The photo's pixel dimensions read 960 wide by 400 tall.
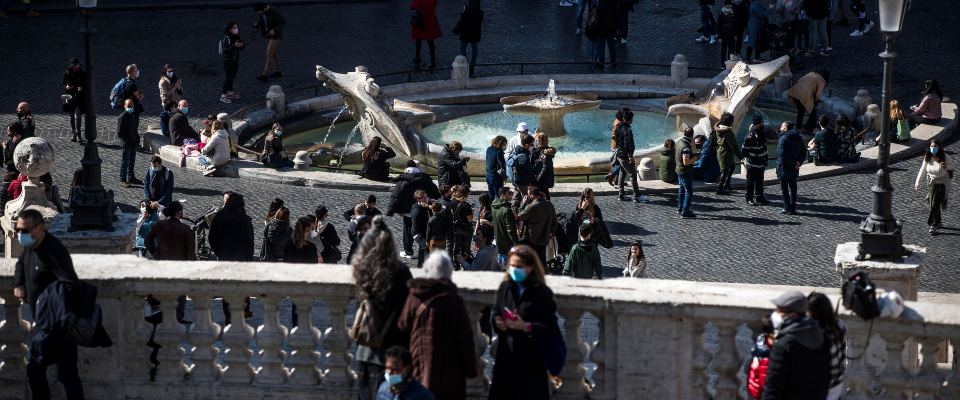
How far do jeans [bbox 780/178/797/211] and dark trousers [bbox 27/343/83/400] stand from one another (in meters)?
9.23

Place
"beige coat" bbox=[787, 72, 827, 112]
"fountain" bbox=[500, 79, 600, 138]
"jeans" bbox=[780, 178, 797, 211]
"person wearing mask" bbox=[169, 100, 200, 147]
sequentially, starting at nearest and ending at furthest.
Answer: "jeans" bbox=[780, 178, 797, 211] → "person wearing mask" bbox=[169, 100, 200, 147] → "fountain" bbox=[500, 79, 600, 138] → "beige coat" bbox=[787, 72, 827, 112]

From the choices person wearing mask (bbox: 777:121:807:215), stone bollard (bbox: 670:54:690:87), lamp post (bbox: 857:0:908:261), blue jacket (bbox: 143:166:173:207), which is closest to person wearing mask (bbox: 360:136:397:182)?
blue jacket (bbox: 143:166:173:207)

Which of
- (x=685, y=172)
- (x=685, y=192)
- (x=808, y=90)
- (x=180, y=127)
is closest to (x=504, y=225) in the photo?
(x=685, y=172)

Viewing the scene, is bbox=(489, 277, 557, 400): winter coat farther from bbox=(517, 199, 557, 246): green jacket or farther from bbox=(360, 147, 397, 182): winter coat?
bbox=(360, 147, 397, 182): winter coat

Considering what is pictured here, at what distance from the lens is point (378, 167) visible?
14.9m

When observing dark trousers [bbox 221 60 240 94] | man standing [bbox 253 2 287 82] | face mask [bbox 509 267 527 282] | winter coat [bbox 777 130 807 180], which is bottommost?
face mask [bbox 509 267 527 282]

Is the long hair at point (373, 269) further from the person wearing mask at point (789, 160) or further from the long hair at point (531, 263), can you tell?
the person wearing mask at point (789, 160)

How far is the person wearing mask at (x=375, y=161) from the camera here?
48.1ft

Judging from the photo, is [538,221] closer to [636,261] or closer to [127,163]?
[636,261]

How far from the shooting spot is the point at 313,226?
10.1 meters

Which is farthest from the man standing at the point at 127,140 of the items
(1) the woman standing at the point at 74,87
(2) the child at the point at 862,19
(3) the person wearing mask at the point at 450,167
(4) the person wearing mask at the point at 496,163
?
(2) the child at the point at 862,19

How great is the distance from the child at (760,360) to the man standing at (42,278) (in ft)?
9.81

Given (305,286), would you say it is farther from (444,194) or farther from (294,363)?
(444,194)

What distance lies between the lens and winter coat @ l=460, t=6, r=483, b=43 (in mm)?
20406
